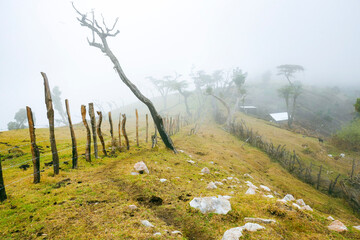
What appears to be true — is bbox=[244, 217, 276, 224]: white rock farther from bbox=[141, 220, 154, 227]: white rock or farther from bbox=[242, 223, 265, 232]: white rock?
bbox=[141, 220, 154, 227]: white rock

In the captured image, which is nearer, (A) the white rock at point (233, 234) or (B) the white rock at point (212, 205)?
(A) the white rock at point (233, 234)

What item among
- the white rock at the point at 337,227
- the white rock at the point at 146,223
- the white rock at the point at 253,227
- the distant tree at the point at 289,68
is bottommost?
the white rock at the point at 337,227

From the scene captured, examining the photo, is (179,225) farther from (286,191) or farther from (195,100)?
(195,100)

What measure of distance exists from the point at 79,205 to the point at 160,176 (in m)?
2.01

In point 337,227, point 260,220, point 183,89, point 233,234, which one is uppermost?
point 183,89

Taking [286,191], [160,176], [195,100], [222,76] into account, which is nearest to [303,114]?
[222,76]

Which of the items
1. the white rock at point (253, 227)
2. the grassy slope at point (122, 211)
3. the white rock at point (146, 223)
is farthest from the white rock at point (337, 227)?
the white rock at point (146, 223)

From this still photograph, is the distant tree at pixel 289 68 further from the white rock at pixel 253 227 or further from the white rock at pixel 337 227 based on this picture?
the white rock at pixel 253 227

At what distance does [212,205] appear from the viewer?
3.05 m

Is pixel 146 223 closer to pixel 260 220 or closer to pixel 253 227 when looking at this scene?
pixel 253 227

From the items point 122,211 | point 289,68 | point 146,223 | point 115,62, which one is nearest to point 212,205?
point 146,223

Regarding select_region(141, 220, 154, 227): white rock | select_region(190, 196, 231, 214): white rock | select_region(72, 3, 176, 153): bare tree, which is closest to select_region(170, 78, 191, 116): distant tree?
select_region(72, 3, 176, 153): bare tree

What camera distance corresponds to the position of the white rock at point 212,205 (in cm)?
299

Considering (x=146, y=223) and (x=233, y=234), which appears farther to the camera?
(x=146, y=223)
